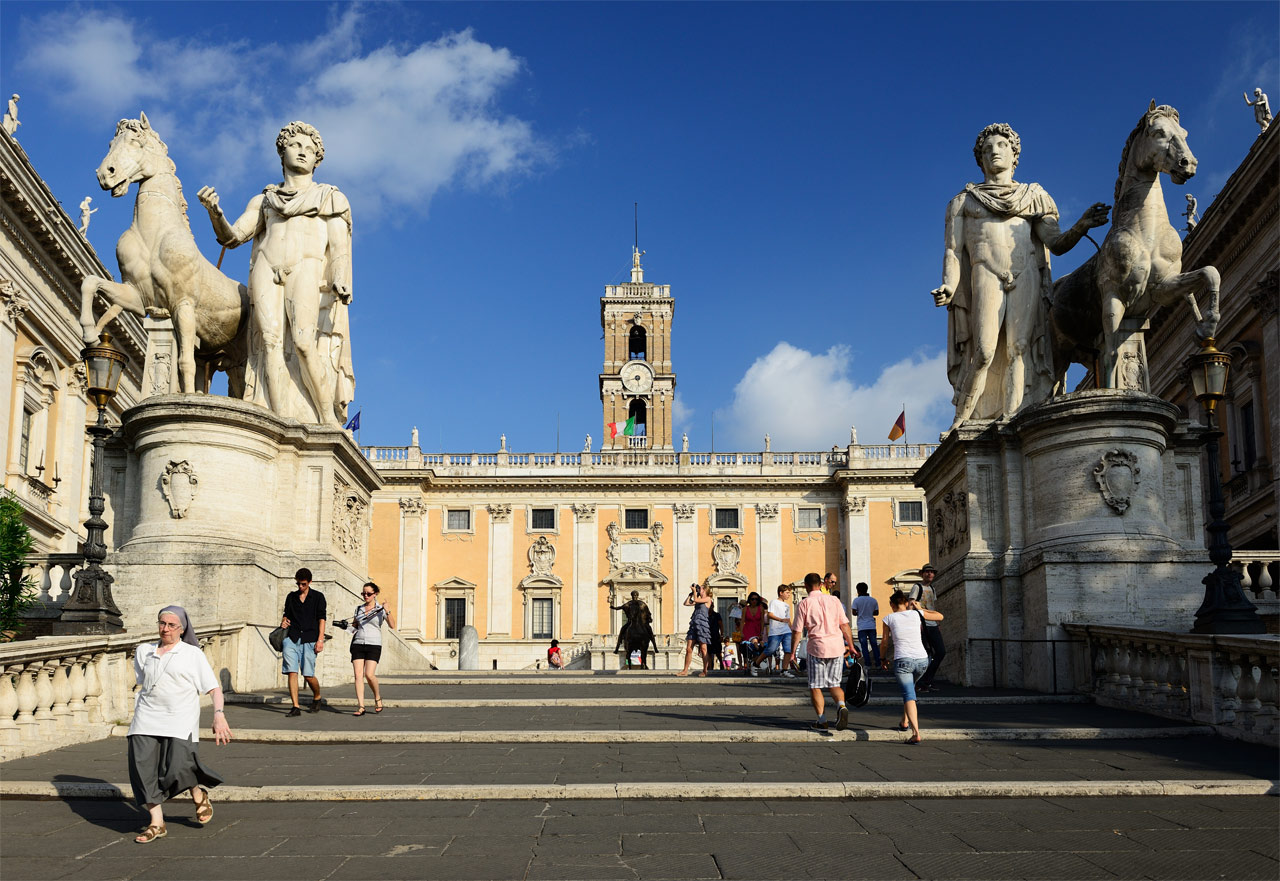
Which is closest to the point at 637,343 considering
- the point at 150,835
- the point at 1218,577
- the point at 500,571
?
the point at 500,571

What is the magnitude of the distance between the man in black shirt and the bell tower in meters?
56.8

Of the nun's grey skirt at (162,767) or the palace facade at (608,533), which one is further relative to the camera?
the palace facade at (608,533)

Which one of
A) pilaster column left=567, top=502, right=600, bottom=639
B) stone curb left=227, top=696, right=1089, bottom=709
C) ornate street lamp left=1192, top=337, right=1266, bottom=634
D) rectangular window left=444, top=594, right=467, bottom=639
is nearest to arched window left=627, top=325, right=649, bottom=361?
pilaster column left=567, top=502, right=600, bottom=639

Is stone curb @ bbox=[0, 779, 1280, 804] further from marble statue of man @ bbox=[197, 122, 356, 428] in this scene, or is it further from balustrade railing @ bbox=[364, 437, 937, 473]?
balustrade railing @ bbox=[364, 437, 937, 473]

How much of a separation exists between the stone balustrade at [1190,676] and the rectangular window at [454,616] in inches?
1779

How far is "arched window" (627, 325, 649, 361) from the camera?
74.6 metres

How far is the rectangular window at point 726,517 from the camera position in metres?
56.7

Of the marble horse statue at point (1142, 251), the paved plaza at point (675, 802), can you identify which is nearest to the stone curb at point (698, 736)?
the paved plaza at point (675, 802)

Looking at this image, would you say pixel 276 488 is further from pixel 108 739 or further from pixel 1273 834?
pixel 1273 834

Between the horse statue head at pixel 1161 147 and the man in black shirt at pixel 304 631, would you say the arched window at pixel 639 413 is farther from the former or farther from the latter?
the man in black shirt at pixel 304 631

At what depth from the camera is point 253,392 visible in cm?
1520

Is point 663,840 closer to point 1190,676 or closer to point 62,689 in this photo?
point 62,689

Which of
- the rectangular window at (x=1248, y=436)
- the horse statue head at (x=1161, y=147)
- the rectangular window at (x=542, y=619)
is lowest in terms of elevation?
the rectangular window at (x=542, y=619)

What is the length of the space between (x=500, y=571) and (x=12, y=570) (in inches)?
1720
